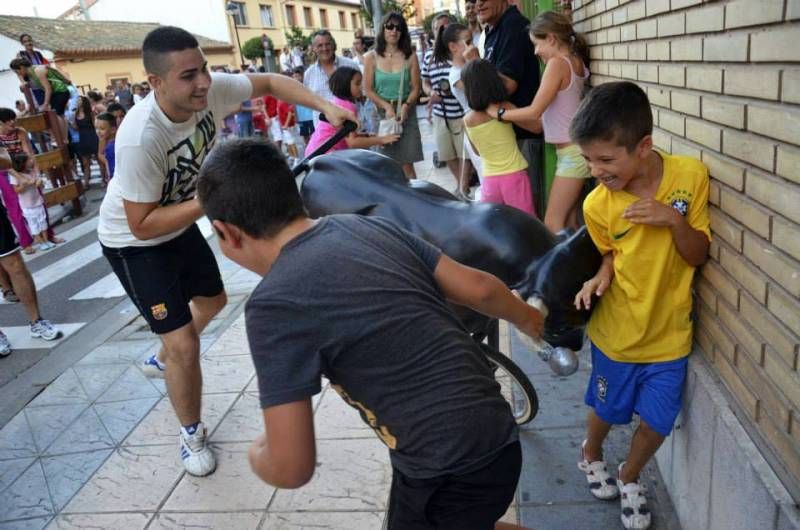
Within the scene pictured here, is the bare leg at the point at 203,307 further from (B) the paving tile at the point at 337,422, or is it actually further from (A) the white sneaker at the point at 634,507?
(A) the white sneaker at the point at 634,507

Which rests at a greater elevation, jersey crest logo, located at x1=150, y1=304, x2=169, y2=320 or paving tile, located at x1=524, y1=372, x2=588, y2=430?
jersey crest logo, located at x1=150, y1=304, x2=169, y2=320

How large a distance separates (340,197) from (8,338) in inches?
159

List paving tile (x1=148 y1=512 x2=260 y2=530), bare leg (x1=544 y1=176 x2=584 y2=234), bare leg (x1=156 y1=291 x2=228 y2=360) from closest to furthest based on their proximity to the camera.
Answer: paving tile (x1=148 y1=512 x2=260 y2=530)
bare leg (x1=156 y1=291 x2=228 y2=360)
bare leg (x1=544 y1=176 x2=584 y2=234)

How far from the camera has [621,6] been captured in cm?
298

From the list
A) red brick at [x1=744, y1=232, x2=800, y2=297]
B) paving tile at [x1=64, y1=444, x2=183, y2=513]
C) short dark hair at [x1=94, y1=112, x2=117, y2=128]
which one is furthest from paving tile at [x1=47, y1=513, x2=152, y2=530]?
short dark hair at [x1=94, y1=112, x2=117, y2=128]

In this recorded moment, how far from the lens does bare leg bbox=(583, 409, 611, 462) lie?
2.60m

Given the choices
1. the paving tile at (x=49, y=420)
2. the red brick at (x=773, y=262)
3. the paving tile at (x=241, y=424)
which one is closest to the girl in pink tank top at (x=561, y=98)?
the red brick at (x=773, y=262)

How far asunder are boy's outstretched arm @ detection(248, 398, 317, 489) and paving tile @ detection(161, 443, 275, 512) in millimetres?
1611

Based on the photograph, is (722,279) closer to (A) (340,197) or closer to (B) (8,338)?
(A) (340,197)

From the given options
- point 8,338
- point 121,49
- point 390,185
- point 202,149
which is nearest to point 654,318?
point 390,185

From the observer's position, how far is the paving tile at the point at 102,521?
9.63 ft

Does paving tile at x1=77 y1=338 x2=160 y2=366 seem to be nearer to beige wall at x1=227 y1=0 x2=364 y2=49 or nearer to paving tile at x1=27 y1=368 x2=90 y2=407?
paving tile at x1=27 y1=368 x2=90 y2=407

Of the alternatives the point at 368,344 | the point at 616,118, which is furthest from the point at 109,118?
the point at 368,344

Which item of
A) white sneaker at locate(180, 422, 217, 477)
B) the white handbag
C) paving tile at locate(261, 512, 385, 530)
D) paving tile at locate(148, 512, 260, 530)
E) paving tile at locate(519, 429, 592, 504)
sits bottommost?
paving tile at locate(148, 512, 260, 530)
